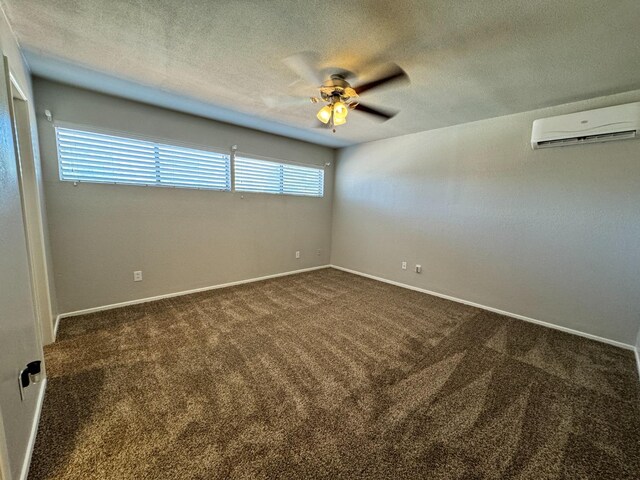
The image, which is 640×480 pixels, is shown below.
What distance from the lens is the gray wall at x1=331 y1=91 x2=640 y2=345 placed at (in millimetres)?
2447

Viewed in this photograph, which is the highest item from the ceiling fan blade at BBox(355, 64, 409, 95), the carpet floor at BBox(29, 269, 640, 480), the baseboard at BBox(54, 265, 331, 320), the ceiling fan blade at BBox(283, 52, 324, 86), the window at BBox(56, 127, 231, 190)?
the ceiling fan blade at BBox(283, 52, 324, 86)

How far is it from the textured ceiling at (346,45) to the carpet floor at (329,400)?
2305 mm

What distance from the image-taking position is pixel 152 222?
308 cm

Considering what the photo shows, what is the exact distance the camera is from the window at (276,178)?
3789 mm

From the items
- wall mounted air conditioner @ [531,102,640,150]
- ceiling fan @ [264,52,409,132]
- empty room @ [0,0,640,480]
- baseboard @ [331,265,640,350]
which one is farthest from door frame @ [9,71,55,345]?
wall mounted air conditioner @ [531,102,640,150]

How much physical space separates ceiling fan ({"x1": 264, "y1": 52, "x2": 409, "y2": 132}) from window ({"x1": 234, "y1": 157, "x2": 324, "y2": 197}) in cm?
170

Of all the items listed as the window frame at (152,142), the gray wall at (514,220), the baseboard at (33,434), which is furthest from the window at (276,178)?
the baseboard at (33,434)

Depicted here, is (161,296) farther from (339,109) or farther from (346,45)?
(346,45)

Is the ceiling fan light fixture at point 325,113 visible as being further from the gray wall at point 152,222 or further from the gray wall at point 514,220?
the gray wall at point 514,220

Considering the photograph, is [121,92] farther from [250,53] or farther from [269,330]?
[269,330]

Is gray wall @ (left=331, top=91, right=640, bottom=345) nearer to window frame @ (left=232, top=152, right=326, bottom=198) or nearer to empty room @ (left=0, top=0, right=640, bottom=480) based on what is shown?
empty room @ (left=0, top=0, right=640, bottom=480)

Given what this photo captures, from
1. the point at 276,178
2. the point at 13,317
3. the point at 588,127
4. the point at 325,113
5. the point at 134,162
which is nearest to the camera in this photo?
the point at 13,317

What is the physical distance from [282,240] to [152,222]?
6.25ft

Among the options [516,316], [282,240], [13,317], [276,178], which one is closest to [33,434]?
[13,317]
